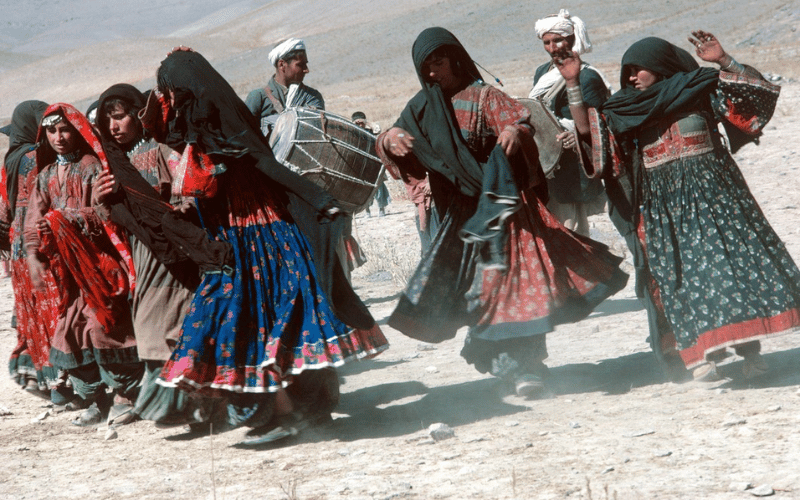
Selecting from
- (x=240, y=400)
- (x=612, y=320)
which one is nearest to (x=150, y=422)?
(x=240, y=400)

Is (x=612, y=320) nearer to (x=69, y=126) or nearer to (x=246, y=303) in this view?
(x=246, y=303)

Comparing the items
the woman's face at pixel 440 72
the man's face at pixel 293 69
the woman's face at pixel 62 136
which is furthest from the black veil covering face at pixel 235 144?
the man's face at pixel 293 69

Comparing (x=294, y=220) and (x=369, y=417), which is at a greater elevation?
(x=294, y=220)

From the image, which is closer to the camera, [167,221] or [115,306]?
[167,221]

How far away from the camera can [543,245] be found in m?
5.35

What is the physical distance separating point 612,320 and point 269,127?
9.08 feet

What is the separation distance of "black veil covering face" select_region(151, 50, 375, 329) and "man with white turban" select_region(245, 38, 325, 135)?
237 centimetres

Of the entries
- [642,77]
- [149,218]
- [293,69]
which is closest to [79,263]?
[149,218]

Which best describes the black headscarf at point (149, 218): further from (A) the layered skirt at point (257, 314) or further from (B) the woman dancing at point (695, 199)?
(B) the woman dancing at point (695, 199)

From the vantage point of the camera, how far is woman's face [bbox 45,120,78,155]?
19.3 ft

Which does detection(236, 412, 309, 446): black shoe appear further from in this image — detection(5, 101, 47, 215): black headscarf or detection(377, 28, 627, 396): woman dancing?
detection(5, 101, 47, 215): black headscarf

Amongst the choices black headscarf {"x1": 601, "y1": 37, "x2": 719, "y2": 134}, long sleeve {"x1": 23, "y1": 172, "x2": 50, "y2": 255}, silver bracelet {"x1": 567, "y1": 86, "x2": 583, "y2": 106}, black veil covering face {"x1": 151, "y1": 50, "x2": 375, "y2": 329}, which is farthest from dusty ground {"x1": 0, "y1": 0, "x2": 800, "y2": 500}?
silver bracelet {"x1": 567, "y1": 86, "x2": 583, "y2": 106}

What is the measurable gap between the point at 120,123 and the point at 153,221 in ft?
2.89

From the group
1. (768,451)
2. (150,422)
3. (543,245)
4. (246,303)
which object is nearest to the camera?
(768,451)
